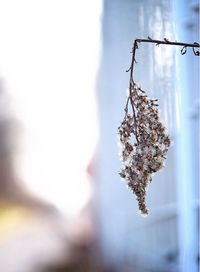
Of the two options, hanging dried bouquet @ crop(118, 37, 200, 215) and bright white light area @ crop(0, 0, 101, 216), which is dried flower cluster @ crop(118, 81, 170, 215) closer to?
hanging dried bouquet @ crop(118, 37, 200, 215)

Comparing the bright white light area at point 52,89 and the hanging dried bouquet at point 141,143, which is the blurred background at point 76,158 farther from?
the hanging dried bouquet at point 141,143

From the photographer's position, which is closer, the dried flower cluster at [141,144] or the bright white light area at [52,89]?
the dried flower cluster at [141,144]

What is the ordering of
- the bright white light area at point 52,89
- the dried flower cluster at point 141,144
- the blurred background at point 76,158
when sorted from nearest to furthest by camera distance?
the dried flower cluster at point 141,144 < the blurred background at point 76,158 < the bright white light area at point 52,89

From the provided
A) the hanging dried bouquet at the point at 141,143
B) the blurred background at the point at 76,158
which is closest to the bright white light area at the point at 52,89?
the blurred background at the point at 76,158

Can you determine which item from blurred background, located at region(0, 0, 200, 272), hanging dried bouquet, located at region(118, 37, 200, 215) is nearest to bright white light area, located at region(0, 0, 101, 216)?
blurred background, located at region(0, 0, 200, 272)

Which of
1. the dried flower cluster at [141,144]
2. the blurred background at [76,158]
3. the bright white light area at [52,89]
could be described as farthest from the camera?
the bright white light area at [52,89]

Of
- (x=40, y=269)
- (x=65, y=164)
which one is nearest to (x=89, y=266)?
(x=40, y=269)

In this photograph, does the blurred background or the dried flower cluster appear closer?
the dried flower cluster

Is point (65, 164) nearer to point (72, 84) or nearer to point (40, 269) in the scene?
point (72, 84)
